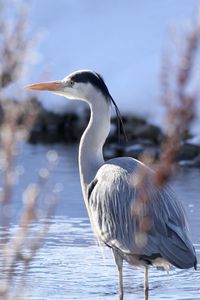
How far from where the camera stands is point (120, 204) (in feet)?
19.1

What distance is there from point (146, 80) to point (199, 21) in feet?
52.3

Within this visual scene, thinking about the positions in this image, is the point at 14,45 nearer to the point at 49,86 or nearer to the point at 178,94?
the point at 178,94

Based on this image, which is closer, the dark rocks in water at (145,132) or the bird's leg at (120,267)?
the bird's leg at (120,267)

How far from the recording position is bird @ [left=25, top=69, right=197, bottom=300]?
17.8 ft

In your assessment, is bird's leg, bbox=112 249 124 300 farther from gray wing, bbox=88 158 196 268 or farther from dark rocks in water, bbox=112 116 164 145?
dark rocks in water, bbox=112 116 164 145

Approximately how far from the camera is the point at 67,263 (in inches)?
275

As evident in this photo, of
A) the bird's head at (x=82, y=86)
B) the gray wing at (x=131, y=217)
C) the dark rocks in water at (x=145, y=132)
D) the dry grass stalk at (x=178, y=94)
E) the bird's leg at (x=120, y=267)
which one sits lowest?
the dark rocks in water at (x=145, y=132)

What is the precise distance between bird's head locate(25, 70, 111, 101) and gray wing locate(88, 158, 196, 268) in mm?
570

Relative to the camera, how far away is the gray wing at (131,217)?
5414 millimetres

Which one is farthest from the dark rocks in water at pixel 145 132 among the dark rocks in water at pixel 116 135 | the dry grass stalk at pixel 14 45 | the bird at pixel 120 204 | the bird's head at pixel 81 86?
the dry grass stalk at pixel 14 45

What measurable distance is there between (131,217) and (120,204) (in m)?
0.23

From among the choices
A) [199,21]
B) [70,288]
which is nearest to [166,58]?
[199,21]

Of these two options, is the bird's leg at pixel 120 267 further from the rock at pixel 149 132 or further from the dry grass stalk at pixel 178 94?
the rock at pixel 149 132

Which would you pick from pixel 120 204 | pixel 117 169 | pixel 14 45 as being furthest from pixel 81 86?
pixel 14 45
